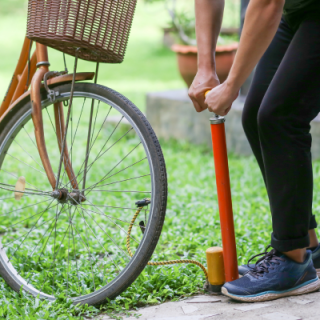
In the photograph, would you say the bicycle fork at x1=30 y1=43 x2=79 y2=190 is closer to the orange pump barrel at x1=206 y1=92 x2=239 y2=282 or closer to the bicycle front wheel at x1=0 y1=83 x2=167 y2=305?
the bicycle front wheel at x1=0 y1=83 x2=167 y2=305

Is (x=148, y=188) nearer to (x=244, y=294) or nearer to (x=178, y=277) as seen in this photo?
(x=178, y=277)

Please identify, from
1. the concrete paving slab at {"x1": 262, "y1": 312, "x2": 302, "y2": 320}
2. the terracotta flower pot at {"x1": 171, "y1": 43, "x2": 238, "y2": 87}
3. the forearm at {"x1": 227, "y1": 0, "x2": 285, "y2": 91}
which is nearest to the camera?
the forearm at {"x1": 227, "y1": 0, "x2": 285, "y2": 91}

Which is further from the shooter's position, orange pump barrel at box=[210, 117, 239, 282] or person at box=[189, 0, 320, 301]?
orange pump barrel at box=[210, 117, 239, 282]

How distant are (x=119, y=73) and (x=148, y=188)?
7245 mm

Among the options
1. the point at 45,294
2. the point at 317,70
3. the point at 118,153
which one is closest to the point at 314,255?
the point at 317,70

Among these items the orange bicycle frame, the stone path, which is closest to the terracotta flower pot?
the orange bicycle frame

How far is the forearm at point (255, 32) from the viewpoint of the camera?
1362 millimetres

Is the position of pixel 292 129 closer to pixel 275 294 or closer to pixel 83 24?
pixel 275 294

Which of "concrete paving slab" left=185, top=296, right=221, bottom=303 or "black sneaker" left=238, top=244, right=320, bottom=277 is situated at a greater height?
"black sneaker" left=238, top=244, right=320, bottom=277

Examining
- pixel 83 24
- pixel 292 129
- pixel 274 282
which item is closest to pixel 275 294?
pixel 274 282

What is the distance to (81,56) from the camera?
5.70 feet

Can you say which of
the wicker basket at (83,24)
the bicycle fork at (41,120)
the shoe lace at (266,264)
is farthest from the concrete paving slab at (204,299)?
the wicker basket at (83,24)

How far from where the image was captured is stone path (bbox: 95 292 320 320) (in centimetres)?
150

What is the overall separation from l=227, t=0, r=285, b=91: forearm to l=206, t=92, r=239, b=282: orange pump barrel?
0.20 metres
